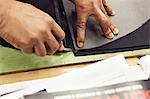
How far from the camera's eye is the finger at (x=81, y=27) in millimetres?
756

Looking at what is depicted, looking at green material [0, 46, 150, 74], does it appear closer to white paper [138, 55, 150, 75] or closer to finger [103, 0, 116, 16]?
white paper [138, 55, 150, 75]

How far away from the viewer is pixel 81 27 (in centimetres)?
77

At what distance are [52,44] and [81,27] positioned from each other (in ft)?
0.39

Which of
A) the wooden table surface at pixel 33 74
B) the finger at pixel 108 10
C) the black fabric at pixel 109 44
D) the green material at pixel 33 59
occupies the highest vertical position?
the finger at pixel 108 10

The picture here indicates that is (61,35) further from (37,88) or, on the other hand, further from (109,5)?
(109,5)

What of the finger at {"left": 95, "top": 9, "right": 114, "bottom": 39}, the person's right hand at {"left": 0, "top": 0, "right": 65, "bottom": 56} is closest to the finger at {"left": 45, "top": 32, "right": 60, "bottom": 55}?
the person's right hand at {"left": 0, "top": 0, "right": 65, "bottom": 56}

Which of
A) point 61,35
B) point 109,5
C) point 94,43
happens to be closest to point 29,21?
point 61,35

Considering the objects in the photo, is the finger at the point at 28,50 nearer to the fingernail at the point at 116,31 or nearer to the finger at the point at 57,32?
the finger at the point at 57,32

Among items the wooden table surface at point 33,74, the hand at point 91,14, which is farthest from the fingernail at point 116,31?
the wooden table surface at point 33,74

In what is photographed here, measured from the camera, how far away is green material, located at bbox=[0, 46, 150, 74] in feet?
2.35

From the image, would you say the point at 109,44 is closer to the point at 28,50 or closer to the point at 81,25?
the point at 81,25

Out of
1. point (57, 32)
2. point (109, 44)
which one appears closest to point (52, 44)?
point (57, 32)

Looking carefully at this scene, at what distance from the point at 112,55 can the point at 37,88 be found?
0.19 m

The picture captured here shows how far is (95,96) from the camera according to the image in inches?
23.9
